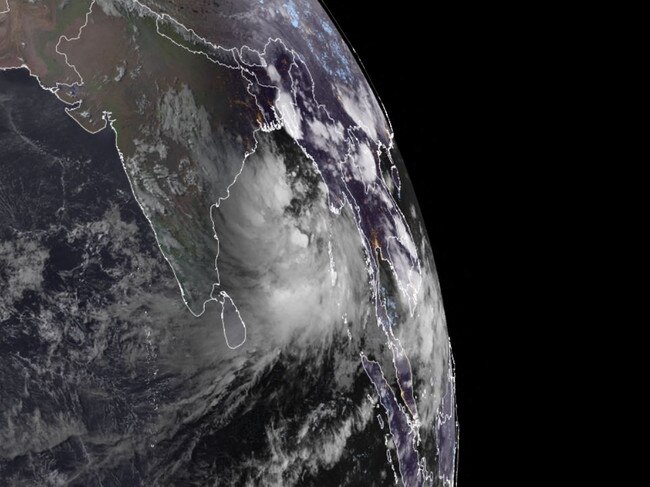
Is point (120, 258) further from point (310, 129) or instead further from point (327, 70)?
point (327, 70)

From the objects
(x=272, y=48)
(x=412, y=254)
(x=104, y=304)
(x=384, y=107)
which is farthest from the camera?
(x=384, y=107)

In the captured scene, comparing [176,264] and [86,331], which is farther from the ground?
[176,264]

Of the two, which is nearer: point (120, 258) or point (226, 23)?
point (120, 258)

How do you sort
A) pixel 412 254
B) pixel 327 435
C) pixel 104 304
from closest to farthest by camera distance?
pixel 104 304 < pixel 327 435 < pixel 412 254

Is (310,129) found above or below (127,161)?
above

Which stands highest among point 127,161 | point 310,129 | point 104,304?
point 310,129

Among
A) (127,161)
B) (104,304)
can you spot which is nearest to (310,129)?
(127,161)

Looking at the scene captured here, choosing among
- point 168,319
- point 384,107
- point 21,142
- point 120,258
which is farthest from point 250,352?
point 384,107
